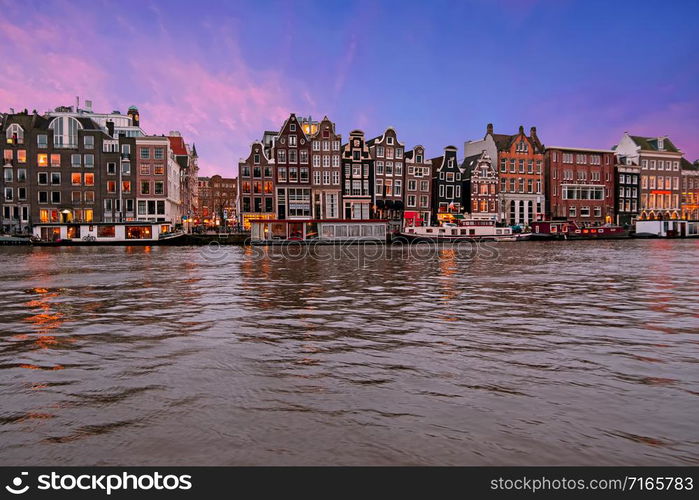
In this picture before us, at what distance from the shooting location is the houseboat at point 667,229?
100 m

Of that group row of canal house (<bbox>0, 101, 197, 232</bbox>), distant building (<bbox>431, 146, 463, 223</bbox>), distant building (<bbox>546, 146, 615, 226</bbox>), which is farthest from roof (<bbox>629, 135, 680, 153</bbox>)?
row of canal house (<bbox>0, 101, 197, 232</bbox>)

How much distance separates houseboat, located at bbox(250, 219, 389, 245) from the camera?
73875 mm

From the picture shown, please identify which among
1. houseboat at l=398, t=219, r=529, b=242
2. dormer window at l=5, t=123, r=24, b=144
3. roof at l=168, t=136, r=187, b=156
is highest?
roof at l=168, t=136, r=187, b=156

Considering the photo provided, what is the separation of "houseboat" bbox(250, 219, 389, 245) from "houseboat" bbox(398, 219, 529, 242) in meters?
4.27

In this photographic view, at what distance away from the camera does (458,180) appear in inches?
4011

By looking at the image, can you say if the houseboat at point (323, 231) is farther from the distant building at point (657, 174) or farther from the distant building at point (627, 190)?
the distant building at point (657, 174)

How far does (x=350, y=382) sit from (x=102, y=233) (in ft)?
249

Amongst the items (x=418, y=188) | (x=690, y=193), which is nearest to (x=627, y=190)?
(x=690, y=193)

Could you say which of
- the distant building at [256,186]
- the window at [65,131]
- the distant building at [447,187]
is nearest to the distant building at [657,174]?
the distant building at [447,187]

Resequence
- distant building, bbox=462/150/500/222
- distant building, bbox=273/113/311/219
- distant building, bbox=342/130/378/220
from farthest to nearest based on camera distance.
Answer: distant building, bbox=462/150/500/222 < distant building, bbox=342/130/378/220 < distant building, bbox=273/113/311/219

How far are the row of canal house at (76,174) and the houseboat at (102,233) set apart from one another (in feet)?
35.2

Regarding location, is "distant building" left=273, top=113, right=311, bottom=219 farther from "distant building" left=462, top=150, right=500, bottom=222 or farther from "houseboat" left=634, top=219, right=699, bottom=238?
"houseboat" left=634, top=219, right=699, bottom=238
